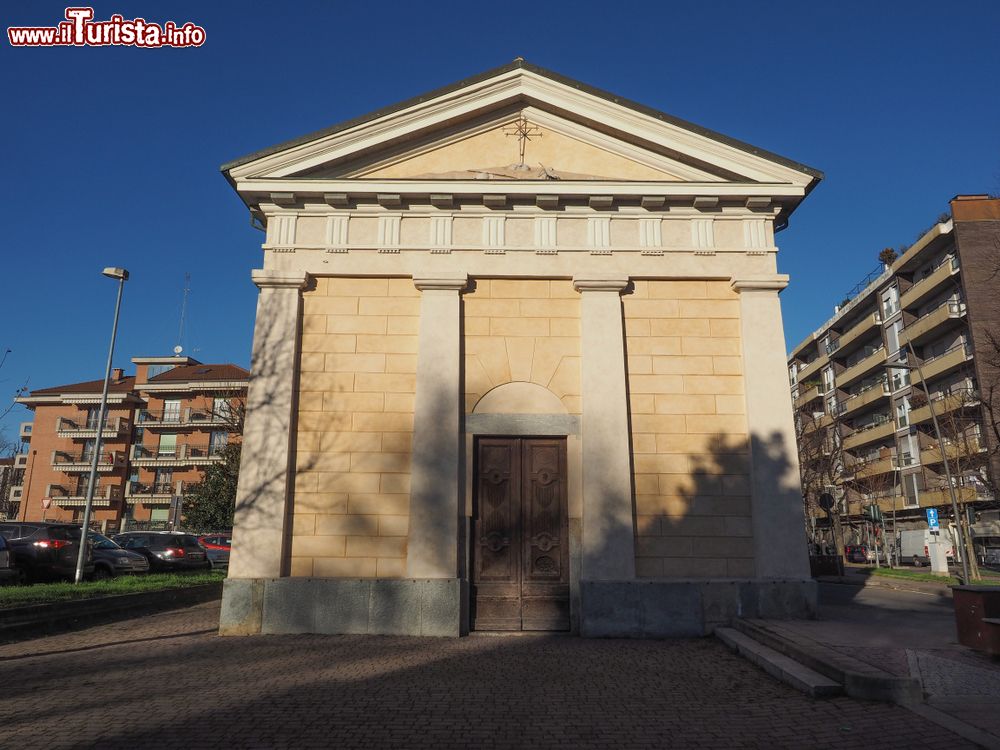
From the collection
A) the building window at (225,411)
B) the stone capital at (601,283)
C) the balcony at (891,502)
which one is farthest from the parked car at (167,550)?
the balcony at (891,502)

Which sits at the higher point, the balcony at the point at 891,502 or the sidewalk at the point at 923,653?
the balcony at the point at 891,502

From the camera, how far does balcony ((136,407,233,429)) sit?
58.2 meters

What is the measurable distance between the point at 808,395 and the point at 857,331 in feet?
35.2

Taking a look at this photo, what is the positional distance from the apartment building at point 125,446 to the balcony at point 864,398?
167 ft

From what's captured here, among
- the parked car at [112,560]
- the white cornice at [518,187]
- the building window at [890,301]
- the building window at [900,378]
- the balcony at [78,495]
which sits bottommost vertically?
the parked car at [112,560]

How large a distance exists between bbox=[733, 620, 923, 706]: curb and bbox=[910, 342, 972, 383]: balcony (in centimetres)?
4054

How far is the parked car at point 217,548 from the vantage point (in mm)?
30175

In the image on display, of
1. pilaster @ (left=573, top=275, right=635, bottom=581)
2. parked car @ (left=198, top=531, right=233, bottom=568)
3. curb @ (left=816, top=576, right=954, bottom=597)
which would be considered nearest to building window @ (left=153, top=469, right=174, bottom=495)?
parked car @ (left=198, top=531, right=233, bottom=568)

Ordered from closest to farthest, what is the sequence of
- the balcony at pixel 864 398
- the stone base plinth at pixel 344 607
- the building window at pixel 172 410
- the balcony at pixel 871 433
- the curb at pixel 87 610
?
the curb at pixel 87 610, the stone base plinth at pixel 344 607, the balcony at pixel 871 433, the balcony at pixel 864 398, the building window at pixel 172 410

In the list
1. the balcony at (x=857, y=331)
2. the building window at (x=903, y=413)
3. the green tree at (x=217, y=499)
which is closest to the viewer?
the green tree at (x=217, y=499)

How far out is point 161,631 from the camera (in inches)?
444

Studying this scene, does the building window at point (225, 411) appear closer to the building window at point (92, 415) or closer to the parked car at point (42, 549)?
the parked car at point (42, 549)

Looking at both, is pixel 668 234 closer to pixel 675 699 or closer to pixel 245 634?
pixel 675 699

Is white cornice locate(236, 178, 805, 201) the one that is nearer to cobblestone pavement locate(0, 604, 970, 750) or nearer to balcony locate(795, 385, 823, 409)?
cobblestone pavement locate(0, 604, 970, 750)
